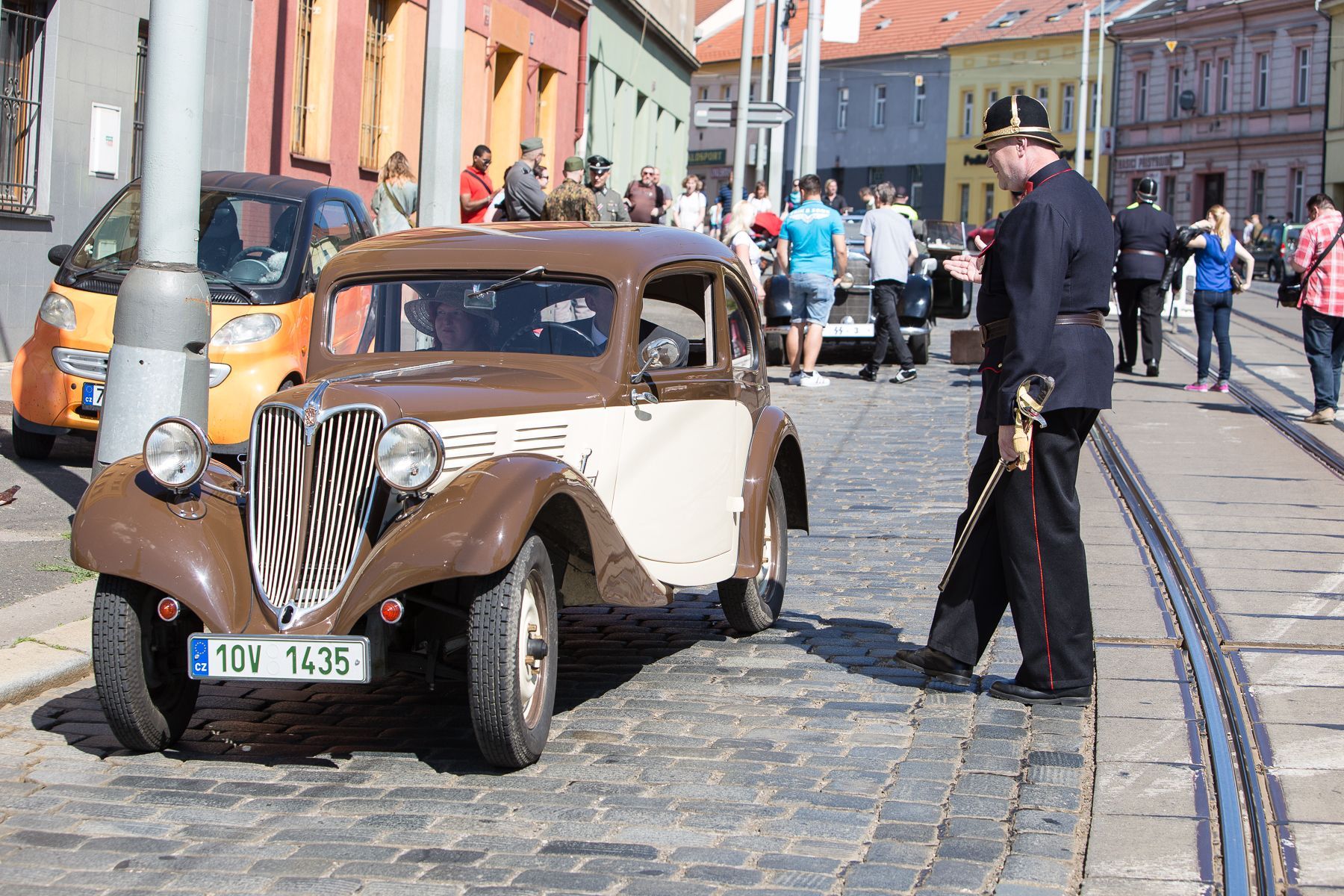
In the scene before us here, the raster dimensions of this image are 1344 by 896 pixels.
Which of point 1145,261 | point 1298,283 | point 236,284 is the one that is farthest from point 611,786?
point 1145,261

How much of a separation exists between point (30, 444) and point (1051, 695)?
278 inches

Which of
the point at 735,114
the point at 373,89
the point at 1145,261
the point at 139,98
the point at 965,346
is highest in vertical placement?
the point at 735,114

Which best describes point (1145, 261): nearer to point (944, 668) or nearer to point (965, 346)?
point (965, 346)

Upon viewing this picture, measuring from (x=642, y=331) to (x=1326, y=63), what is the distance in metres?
62.0

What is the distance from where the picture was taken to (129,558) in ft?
16.5

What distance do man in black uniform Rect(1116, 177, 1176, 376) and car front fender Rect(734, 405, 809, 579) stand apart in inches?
426

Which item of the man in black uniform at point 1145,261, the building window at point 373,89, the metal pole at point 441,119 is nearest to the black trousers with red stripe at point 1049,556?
the metal pole at point 441,119

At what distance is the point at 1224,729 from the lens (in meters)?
5.45

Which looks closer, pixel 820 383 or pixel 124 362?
pixel 124 362

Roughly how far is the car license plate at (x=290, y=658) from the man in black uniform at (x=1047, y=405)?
87.1 inches

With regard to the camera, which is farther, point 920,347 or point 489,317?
point 920,347

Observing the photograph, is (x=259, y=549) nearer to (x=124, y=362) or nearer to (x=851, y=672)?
(x=851, y=672)

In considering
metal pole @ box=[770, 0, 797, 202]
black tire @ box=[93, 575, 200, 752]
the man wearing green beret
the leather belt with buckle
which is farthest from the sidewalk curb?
metal pole @ box=[770, 0, 797, 202]

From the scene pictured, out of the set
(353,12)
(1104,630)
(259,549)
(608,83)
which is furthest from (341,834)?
(608,83)
